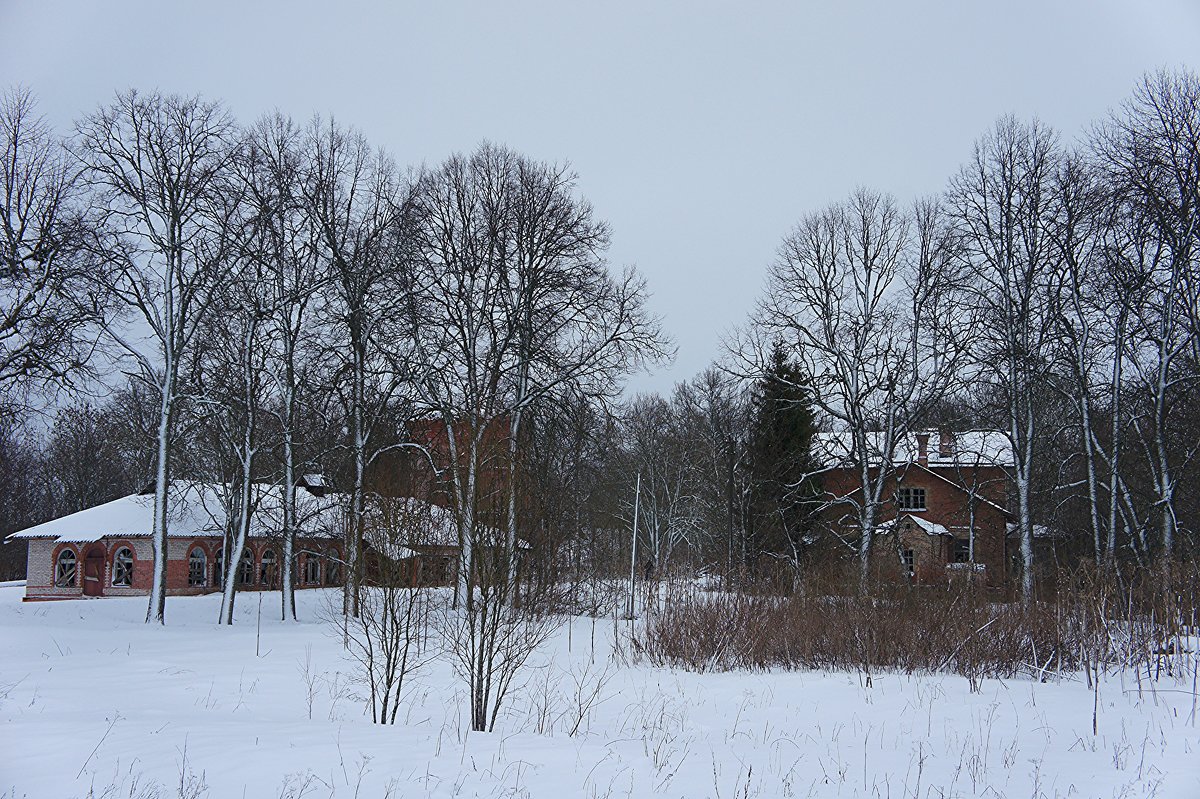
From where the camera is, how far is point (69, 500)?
2383 inches

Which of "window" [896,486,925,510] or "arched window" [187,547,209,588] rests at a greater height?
"window" [896,486,925,510]

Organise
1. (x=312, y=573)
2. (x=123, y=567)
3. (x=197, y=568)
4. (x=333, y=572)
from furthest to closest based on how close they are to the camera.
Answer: (x=312, y=573)
(x=197, y=568)
(x=123, y=567)
(x=333, y=572)

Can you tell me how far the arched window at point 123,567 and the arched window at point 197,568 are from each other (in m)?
2.54

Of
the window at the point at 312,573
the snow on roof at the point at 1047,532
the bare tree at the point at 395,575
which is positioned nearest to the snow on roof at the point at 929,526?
the snow on roof at the point at 1047,532

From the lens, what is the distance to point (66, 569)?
39.1 metres

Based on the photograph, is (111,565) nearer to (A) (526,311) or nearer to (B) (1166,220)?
(A) (526,311)

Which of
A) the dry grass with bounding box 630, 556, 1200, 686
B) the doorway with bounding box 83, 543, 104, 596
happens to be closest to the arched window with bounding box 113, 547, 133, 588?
the doorway with bounding box 83, 543, 104, 596

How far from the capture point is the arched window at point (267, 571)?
136 feet

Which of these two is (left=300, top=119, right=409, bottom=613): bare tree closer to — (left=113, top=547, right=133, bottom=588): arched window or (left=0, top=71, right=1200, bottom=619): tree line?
(left=0, top=71, right=1200, bottom=619): tree line

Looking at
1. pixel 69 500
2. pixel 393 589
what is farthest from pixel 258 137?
pixel 69 500

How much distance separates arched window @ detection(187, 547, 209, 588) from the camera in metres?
40.3

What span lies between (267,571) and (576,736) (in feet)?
118

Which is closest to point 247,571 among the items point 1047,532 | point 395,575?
point 395,575

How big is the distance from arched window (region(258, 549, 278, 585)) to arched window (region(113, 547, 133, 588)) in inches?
226
